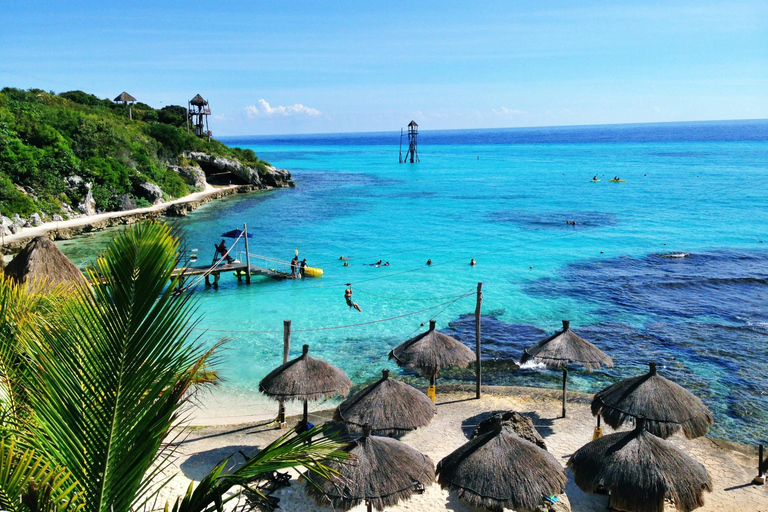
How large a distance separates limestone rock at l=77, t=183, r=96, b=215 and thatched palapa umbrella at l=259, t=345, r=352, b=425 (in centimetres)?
3270

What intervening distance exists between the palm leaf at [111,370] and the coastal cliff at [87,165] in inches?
1257

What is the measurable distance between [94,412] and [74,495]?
52cm

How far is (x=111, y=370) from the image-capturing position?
3.42 metres

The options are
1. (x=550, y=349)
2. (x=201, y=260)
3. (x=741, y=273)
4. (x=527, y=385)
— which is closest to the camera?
(x=550, y=349)

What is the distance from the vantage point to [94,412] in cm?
346

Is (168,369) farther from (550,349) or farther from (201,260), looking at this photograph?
(201,260)

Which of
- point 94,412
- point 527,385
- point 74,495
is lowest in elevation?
point 527,385

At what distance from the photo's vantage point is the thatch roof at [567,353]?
509 inches

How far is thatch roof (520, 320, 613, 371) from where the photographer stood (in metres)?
12.9

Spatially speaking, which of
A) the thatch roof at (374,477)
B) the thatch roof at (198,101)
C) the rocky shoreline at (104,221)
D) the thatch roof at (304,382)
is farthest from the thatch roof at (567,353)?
the thatch roof at (198,101)

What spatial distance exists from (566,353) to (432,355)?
9.99ft

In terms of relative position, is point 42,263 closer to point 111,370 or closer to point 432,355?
point 432,355

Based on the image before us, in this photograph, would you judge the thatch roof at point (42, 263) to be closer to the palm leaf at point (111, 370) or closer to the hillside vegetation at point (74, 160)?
the palm leaf at point (111, 370)

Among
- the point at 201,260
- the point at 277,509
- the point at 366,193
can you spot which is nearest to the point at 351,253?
the point at 201,260
